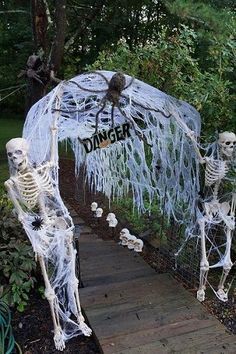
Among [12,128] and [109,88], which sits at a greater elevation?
[109,88]

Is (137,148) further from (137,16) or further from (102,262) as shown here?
(137,16)

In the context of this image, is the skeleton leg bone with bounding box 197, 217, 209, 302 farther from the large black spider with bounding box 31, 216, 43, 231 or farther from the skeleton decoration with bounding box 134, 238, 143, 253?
the large black spider with bounding box 31, 216, 43, 231

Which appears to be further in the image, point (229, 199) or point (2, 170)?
point (2, 170)

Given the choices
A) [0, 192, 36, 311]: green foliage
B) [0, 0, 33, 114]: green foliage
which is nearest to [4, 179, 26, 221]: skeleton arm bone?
[0, 192, 36, 311]: green foliage

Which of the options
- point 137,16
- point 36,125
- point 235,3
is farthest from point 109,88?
point 137,16

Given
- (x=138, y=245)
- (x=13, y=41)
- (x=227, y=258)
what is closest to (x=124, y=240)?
(x=138, y=245)

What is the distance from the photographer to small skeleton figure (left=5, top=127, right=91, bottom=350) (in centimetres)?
249

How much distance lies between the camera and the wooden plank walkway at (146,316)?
2832mm

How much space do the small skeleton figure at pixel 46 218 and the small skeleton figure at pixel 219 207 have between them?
1.17m

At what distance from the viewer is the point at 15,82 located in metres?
12.9

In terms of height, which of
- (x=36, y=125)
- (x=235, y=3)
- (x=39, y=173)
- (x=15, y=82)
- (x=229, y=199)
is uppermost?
(x=235, y=3)

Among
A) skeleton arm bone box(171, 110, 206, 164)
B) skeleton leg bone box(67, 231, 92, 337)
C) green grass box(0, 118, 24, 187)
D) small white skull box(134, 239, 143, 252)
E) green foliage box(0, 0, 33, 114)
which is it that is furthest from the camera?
green foliage box(0, 0, 33, 114)

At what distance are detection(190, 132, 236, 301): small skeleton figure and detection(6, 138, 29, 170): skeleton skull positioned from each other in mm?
1461

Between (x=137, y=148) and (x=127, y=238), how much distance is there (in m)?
1.15
